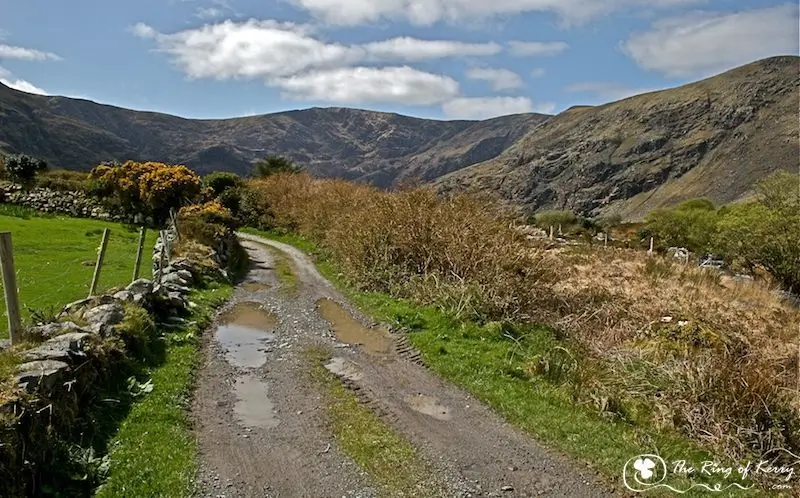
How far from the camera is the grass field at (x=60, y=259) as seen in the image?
11.4m

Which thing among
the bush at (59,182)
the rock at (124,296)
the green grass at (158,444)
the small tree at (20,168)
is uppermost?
the small tree at (20,168)

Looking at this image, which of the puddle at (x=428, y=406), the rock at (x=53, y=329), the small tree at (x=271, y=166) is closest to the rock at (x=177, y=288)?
the rock at (x=53, y=329)

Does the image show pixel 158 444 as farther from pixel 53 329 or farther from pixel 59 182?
pixel 59 182

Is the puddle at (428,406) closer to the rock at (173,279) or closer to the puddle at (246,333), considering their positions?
the puddle at (246,333)

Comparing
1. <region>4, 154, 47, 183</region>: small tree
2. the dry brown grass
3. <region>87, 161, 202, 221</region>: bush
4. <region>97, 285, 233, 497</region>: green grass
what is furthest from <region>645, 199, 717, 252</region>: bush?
<region>4, 154, 47, 183</region>: small tree

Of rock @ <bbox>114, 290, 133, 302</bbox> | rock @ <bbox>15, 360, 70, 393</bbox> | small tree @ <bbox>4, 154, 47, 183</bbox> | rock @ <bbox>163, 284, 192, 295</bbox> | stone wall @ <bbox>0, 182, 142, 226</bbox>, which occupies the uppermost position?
small tree @ <bbox>4, 154, 47, 183</bbox>

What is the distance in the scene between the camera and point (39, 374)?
6.41m

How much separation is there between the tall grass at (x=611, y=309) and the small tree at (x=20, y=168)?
18897mm

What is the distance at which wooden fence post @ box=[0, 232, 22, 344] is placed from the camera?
7.03m

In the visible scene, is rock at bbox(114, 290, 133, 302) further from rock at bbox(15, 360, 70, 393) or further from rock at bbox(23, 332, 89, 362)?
rock at bbox(15, 360, 70, 393)

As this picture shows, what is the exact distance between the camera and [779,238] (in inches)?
1027

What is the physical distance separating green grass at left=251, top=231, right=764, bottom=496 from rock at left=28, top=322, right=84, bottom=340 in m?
5.94

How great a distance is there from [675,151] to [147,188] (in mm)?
150351

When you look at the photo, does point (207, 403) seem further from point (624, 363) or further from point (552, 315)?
point (552, 315)
